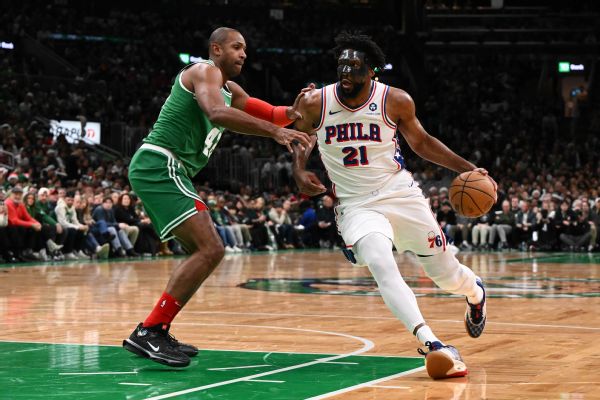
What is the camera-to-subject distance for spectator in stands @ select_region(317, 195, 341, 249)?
27.7m

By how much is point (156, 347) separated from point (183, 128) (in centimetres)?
150

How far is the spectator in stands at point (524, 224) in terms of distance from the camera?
87.6ft

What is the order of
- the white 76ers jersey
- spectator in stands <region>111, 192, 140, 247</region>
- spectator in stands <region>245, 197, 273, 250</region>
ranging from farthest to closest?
spectator in stands <region>245, 197, 273, 250</region> → spectator in stands <region>111, 192, 140, 247</region> → the white 76ers jersey

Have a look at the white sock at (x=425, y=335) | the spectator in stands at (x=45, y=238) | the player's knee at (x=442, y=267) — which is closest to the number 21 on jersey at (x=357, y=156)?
the player's knee at (x=442, y=267)

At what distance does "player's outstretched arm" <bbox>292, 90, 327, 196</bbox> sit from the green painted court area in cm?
115

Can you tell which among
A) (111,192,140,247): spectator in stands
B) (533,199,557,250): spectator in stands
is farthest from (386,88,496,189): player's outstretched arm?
(533,199,557,250): spectator in stands

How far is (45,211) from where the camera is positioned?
64.4 ft

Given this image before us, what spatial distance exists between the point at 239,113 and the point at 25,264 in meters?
13.0

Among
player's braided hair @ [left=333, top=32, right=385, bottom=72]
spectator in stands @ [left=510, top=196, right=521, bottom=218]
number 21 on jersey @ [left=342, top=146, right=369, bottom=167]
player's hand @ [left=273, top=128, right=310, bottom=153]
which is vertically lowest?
spectator in stands @ [left=510, top=196, right=521, bottom=218]

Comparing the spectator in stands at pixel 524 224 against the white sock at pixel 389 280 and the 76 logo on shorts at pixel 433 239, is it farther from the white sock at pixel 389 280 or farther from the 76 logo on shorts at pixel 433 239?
the white sock at pixel 389 280

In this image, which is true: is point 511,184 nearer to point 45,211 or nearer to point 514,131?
point 514,131

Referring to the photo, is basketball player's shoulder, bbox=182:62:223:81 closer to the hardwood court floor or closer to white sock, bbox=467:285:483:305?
the hardwood court floor

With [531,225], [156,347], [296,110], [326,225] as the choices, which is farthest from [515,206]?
[156,347]

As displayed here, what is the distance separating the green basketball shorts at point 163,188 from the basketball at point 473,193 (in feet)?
5.77
